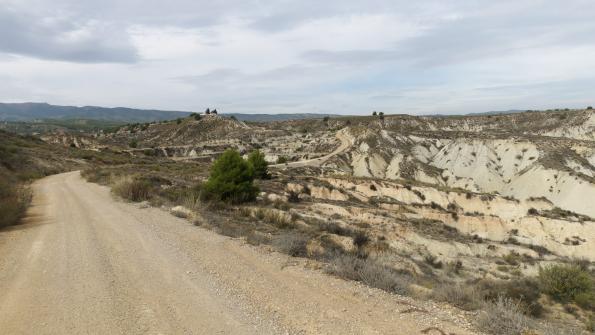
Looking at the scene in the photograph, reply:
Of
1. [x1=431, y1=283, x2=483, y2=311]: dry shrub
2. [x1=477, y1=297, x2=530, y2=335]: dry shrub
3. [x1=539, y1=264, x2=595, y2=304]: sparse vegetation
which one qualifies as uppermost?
[x1=477, y1=297, x2=530, y2=335]: dry shrub

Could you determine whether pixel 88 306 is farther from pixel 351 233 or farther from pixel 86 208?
pixel 351 233

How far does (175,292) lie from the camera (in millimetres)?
6988

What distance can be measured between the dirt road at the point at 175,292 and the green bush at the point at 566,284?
1092 centimetres

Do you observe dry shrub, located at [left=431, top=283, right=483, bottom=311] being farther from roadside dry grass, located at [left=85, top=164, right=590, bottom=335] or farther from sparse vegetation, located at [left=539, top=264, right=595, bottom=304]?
sparse vegetation, located at [left=539, top=264, right=595, bottom=304]

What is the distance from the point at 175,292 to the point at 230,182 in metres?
17.0

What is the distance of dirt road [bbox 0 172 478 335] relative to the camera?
586 centimetres

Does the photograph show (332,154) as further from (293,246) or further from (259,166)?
(293,246)

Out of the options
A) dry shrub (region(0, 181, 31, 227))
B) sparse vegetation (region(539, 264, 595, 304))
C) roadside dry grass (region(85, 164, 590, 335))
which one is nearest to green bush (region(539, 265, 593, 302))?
sparse vegetation (region(539, 264, 595, 304))

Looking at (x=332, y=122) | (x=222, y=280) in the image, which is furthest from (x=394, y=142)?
(x=222, y=280)

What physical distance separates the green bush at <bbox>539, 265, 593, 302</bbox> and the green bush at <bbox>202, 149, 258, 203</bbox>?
597 inches

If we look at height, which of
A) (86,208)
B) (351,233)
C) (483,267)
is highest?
(86,208)

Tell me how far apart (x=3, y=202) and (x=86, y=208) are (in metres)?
3.25

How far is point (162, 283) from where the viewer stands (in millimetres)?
7410

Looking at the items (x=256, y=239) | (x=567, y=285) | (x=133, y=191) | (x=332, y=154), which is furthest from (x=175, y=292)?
(x=332, y=154)
